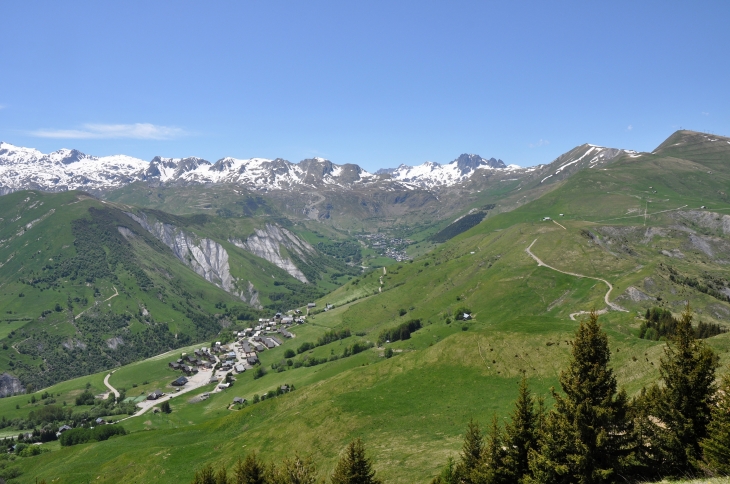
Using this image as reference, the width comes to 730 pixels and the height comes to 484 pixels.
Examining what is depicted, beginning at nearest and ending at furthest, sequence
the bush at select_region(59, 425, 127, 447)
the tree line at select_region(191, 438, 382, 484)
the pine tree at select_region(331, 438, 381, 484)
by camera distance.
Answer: the pine tree at select_region(331, 438, 381, 484) < the tree line at select_region(191, 438, 382, 484) < the bush at select_region(59, 425, 127, 447)

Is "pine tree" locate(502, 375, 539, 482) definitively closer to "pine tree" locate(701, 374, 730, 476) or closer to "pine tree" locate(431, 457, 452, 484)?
"pine tree" locate(431, 457, 452, 484)

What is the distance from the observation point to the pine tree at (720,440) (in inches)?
1085

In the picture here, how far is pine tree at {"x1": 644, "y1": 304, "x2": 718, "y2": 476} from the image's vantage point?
31016mm

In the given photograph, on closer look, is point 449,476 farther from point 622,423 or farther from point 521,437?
point 622,423

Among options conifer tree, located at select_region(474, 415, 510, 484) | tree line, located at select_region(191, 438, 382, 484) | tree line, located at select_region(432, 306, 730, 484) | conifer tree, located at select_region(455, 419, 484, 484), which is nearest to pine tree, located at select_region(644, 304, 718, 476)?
tree line, located at select_region(432, 306, 730, 484)

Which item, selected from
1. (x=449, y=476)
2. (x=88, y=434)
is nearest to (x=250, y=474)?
(x=449, y=476)

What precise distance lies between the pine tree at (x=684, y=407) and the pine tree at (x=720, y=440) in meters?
1.60

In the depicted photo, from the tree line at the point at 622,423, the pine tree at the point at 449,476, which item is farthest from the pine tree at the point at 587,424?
the pine tree at the point at 449,476

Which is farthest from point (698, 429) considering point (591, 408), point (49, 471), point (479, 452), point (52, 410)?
point (52, 410)

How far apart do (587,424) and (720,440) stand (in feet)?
25.2

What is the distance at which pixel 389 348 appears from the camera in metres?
160

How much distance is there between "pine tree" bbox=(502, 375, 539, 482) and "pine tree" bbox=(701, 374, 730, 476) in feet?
36.7

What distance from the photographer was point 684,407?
31594 millimetres

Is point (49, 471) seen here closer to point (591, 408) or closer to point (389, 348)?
point (389, 348)
